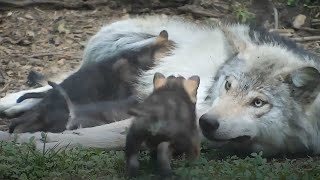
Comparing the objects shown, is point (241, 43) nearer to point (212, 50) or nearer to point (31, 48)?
point (212, 50)

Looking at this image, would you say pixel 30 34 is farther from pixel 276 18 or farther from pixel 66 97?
pixel 276 18

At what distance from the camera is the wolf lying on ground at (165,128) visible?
3.89 m

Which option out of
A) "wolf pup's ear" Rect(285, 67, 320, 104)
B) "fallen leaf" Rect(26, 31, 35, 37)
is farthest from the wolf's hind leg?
"wolf pup's ear" Rect(285, 67, 320, 104)

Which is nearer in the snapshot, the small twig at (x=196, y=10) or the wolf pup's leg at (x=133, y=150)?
the wolf pup's leg at (x=133, y=150)

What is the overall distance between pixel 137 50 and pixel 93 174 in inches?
66.9

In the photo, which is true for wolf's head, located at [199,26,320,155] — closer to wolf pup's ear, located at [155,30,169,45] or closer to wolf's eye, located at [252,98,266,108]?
wolf's eye, located at [252,98,266,108]

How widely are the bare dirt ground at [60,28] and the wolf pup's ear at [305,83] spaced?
76 centimetres

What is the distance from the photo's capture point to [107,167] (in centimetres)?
418

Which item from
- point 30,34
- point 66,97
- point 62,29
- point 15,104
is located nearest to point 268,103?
point 66,97

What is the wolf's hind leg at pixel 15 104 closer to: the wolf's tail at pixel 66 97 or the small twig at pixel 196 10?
the wolf's tail at pixel 66 97

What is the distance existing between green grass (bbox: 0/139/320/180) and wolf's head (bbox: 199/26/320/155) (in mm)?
332

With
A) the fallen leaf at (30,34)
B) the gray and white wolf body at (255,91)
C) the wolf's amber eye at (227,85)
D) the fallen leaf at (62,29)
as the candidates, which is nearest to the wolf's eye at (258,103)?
the gray and white wolf body at (255,91)

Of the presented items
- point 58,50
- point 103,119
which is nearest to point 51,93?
point 103,119

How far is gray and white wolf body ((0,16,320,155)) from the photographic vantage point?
15.8ft
